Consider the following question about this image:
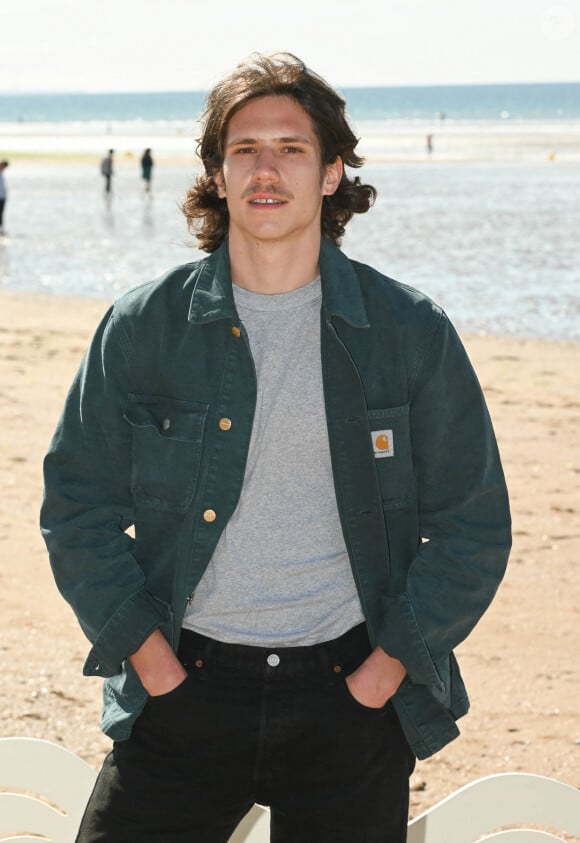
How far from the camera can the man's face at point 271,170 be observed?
8.24 ft

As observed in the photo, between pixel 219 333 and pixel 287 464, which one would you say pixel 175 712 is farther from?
pixel 219 333

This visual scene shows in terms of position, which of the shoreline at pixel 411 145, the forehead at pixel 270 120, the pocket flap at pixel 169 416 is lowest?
the shoreline at pixel 411 145

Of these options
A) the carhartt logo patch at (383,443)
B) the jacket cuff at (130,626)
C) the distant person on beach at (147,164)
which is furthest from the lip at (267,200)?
the distant person on beach at (147,164)

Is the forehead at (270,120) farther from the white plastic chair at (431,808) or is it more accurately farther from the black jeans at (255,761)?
the white plastic chair at (431,808)

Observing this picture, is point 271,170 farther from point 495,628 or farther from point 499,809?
point 495,628

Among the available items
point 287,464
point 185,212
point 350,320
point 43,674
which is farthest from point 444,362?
point 43,674

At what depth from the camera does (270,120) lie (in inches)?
99.6

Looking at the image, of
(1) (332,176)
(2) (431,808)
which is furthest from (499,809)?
(1) (332,176)

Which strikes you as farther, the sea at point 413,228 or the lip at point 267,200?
the sea at point 413,228

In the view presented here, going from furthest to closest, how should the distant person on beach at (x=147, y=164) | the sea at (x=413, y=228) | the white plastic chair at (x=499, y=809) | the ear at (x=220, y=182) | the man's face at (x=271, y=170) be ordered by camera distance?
the distant person on beach at (x=147, y=164), the sea at (x=413, y=228), the white plastic chair at (x=499, y=809), the ear at (x=220, y=182), the man's face at (x=271, y=170)

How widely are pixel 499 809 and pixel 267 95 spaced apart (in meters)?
1.68

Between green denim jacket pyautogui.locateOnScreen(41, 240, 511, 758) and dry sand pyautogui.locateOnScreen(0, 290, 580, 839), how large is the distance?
2134 millimetres

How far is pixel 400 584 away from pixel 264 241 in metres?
0.73

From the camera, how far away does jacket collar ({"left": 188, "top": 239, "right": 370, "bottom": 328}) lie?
8.17 ft
